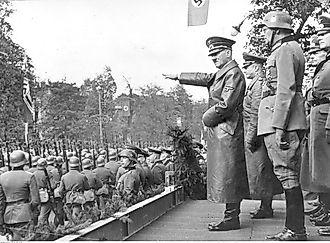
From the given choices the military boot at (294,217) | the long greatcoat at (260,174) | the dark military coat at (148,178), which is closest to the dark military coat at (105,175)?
the dark military coat at (148,178)

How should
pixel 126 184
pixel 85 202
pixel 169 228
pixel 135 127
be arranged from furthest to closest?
pixel 135 127, pixel 85 202, pixel 126 184, pixel 169 228

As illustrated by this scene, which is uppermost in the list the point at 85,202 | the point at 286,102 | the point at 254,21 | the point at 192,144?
the point at 254,21

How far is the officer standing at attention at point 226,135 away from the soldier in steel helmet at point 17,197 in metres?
1.79

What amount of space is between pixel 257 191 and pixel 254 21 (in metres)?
5.52

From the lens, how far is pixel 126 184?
6.84m

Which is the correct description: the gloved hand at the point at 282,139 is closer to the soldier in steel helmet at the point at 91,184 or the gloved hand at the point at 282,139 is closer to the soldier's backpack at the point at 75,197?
the soldier in steel helmet at the point at 91,184

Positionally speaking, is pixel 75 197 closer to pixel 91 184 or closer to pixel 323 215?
pixel 91 184

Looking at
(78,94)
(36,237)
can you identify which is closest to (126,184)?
(36,237)

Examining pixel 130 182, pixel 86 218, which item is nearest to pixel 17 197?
pixel 86 218

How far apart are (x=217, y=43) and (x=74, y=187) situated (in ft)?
11.0

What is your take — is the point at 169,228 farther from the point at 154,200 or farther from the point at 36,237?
the point at 36,237

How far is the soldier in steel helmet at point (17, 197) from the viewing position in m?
5.68

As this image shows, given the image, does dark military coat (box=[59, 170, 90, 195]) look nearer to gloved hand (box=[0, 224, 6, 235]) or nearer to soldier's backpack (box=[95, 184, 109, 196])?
soldier's backpack (box=[95, 184, 109, 196])

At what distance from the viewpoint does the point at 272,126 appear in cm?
433
